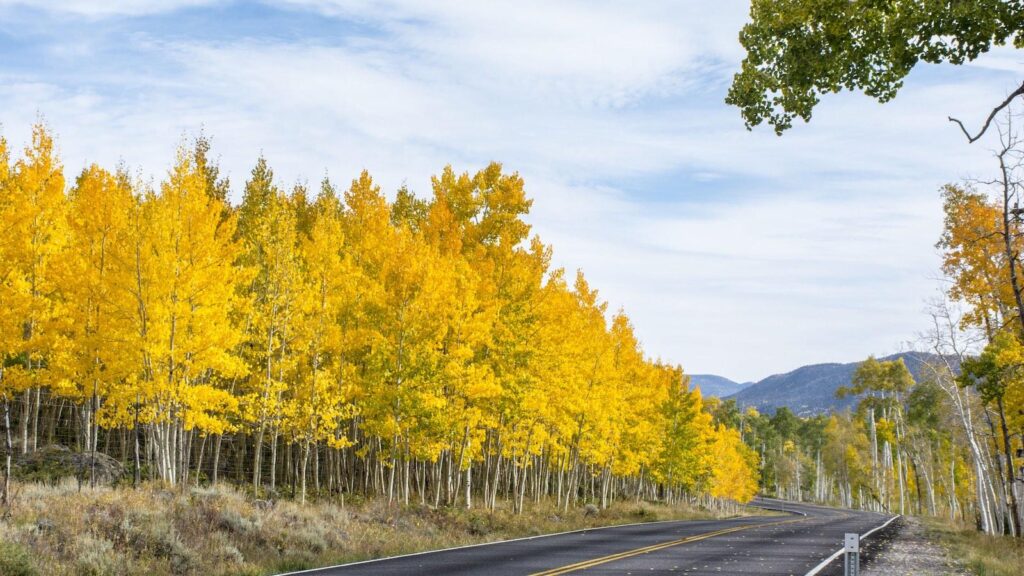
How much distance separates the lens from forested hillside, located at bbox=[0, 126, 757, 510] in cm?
2038

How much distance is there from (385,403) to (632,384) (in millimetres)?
23959

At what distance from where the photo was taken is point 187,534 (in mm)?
15320

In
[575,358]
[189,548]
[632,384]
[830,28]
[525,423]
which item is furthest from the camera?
[632,384]

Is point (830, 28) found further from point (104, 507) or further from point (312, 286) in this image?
point (312, 286)

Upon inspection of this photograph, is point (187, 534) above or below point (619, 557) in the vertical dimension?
above

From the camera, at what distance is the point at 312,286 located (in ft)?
84.3

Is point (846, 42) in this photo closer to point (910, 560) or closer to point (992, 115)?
point (992, 115)

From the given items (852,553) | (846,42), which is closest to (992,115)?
(846,42)

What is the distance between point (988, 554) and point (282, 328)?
2291cm

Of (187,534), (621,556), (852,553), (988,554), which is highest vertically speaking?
(852,553)

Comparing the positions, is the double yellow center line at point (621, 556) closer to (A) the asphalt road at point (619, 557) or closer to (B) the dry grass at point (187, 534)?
(A) the asphalt road at point (619, 557)

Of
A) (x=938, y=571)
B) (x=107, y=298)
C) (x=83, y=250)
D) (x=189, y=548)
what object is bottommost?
(x=938, y=571)

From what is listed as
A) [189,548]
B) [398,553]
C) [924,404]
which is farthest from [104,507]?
[924,404]

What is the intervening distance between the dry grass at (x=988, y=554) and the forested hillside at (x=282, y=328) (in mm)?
14743
